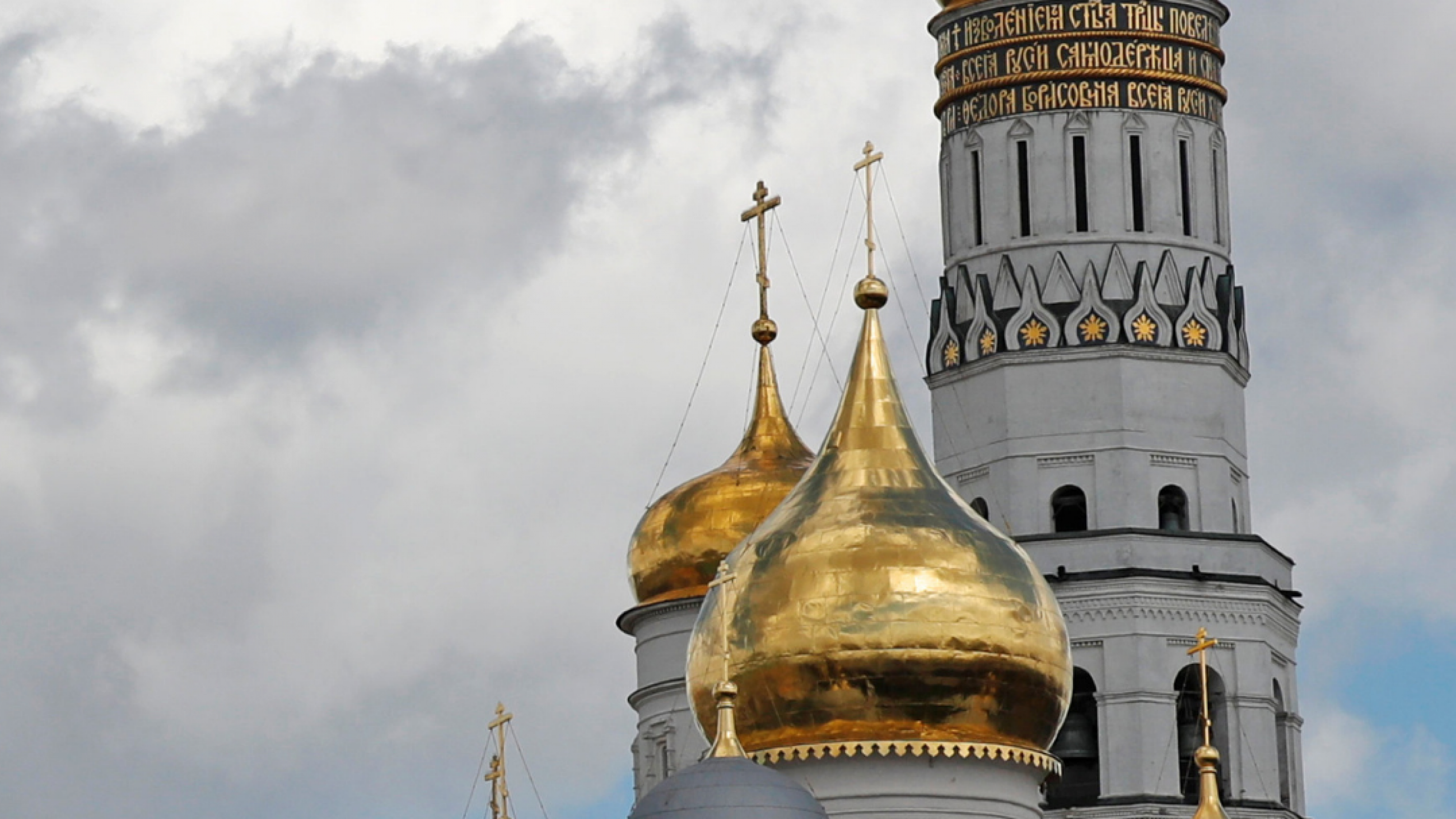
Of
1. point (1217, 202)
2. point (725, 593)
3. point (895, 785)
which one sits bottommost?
point (895, 785)

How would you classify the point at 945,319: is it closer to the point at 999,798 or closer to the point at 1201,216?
the point at 1201,216

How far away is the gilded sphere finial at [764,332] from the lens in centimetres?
4859

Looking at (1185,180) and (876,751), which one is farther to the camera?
(1185,180)

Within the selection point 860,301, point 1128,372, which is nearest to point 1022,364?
point 1128,372

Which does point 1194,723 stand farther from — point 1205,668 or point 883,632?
point 883,632

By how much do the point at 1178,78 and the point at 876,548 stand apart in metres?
13.4

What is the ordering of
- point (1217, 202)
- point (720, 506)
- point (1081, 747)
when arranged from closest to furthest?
point (720, 506)
point (1081, 747)
point (1217, 202)

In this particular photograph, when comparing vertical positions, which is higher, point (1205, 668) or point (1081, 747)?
point (1081, 747)

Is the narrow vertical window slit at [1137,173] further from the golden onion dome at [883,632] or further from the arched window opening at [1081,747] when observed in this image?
the golden onion dome at [883,632]

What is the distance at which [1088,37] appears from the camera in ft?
170

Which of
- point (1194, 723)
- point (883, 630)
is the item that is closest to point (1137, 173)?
point (1194, 723)

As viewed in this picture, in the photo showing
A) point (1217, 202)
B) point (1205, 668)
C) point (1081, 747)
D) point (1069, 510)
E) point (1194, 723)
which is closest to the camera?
point (1205, 668)

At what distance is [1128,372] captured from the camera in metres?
51.6

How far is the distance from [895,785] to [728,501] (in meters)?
8.86
